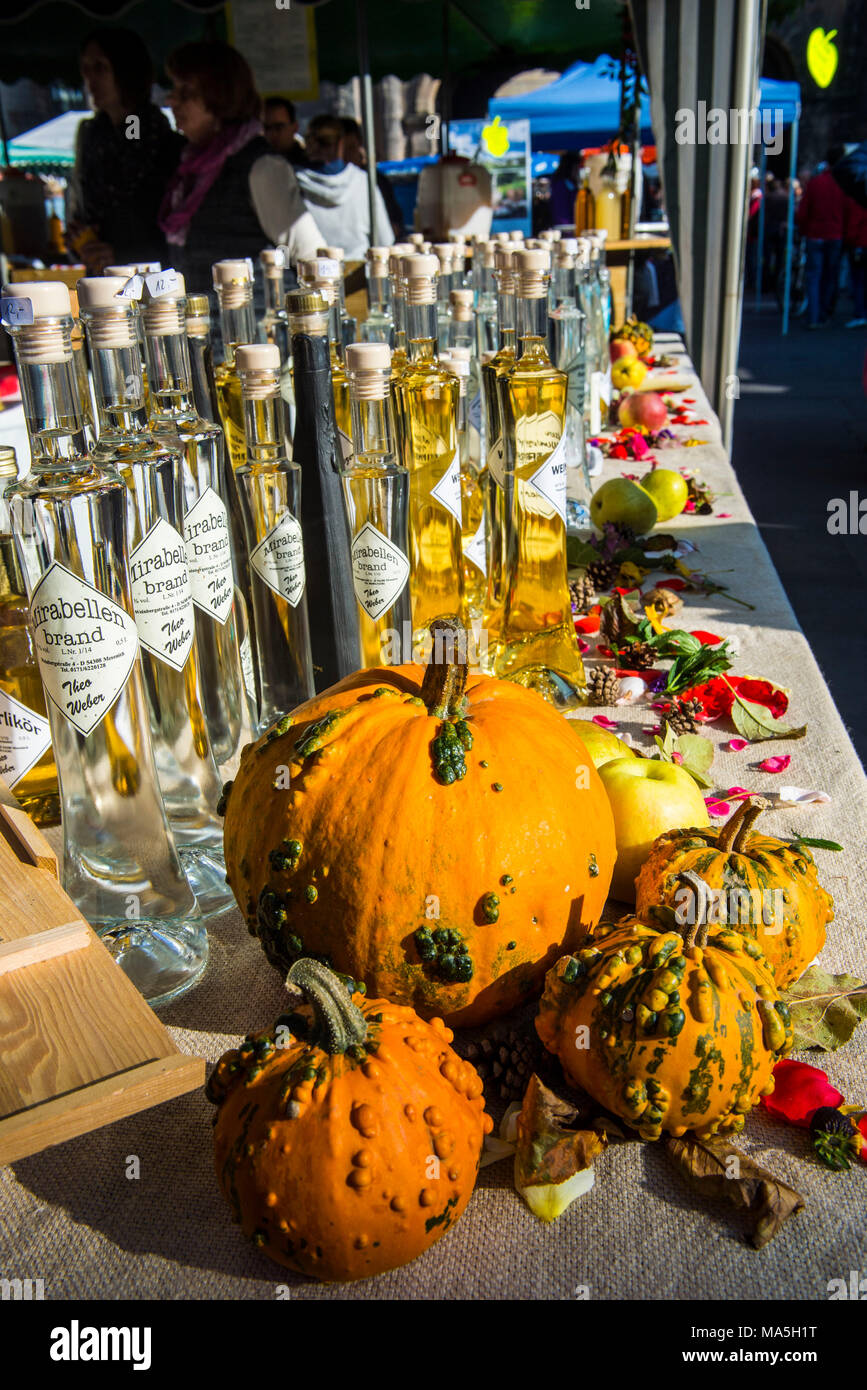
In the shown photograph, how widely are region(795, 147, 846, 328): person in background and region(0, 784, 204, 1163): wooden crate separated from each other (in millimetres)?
10707

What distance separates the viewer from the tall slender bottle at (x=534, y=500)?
143cm

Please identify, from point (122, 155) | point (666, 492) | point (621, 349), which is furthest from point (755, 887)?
point (122, 155)

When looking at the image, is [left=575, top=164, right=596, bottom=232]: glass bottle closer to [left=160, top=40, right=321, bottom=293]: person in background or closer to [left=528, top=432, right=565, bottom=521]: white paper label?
[left=160, top=40, right=321, bottom=293]: person in background

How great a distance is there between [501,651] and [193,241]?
2889 mm

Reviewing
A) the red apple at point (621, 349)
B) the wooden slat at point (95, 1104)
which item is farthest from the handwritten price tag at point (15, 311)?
the red apple at point (621, 349)

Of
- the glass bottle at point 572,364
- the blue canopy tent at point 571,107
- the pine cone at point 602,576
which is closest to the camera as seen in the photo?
the pine cone at point 602,576

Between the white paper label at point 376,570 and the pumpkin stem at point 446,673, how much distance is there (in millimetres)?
316

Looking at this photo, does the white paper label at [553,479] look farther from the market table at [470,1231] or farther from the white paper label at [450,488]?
the market table at [470,1231]

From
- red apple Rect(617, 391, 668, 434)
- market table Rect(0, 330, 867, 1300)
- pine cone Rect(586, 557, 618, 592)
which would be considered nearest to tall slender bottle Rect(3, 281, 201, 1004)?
market table Rect(0, 330, 867, 1300)

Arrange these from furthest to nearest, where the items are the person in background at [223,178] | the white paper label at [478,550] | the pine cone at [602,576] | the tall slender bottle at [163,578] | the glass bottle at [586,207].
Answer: the glass bottle at [586,207] < the person in background at [223,178] < the pine cone at [602,576] < the white paper label at [478,550] < the tall slender bottle at [163,578]

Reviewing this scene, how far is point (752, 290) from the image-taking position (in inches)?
566

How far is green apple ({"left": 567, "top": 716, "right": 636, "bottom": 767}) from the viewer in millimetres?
1324

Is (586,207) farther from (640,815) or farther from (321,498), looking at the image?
(640,815)

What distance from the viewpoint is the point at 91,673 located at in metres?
0.98
